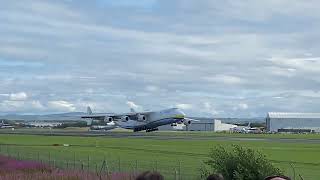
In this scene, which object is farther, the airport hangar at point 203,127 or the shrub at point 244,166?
the airport hangar at point 203,127

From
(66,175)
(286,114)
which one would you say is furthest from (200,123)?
(66,175)

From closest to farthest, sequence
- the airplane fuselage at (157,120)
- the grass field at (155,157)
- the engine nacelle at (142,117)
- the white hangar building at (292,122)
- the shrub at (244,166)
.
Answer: the shrub at (244,166) < the grass field at (155,157) < the airplane fuselage at (157,120) < the engine nacelle at (142,117) < the white hangar building at (292,122)

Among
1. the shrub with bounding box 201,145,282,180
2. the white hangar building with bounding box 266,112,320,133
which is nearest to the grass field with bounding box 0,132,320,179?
the shrub with bounding box 201,145,282,180

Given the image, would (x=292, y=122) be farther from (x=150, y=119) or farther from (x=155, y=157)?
(x=155, y=157)

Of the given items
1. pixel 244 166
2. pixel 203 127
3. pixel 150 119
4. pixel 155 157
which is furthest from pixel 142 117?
pixel 244 166

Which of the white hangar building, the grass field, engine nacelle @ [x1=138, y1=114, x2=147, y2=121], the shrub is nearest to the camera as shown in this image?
the shrub

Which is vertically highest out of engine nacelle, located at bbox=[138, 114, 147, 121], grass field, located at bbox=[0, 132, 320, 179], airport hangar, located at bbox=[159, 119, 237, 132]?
engine nacelle, located at bbox=[138, 114, 147, 121]

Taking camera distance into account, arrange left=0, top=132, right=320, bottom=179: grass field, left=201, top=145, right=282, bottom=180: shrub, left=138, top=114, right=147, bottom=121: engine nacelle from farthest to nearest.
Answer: left=138, top=114, right=147, bottom=121: engine nacelle → left=0, top=132, right=320, bottom=179: grass field → left=201, top=145, right=282, bottom=180: shrub

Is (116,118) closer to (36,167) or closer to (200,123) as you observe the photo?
(200,123)

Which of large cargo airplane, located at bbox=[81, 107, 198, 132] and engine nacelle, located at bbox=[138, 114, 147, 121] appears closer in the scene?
large cargo airplane, located at bbox=[81, 107, 198, 132]

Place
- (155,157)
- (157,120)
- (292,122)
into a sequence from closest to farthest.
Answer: (155,157) < (157,120) < (292,122)

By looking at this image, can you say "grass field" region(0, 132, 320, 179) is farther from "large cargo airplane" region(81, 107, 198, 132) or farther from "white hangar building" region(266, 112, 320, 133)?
"white hangar building" region(266, 112, 320, 133)

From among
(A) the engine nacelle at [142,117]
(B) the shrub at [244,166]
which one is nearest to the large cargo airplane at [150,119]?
(A) the engine nacelle at [142,117]

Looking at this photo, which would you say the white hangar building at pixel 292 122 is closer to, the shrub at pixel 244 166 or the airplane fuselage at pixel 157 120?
the airplane fuselage at pixel 157 120
